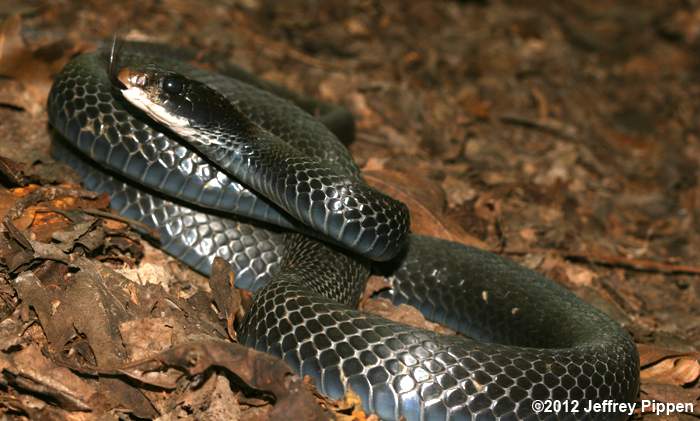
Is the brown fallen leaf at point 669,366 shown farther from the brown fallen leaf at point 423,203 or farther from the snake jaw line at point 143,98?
the snake jaw line at point 143,98

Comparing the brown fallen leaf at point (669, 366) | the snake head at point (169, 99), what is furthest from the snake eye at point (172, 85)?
the brown fallen leaf at point (669, 366)

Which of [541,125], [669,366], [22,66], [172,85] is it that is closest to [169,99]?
[172,85]

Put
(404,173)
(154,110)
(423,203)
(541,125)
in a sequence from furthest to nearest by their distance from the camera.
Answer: (541,125) → (404,173) → (423,203) → (154,110)

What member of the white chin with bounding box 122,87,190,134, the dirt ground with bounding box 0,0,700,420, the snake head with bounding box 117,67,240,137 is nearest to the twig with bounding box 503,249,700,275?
the dirt ground with bounding box 0,0,700,420

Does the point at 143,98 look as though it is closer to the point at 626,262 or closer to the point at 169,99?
the point at 169,99

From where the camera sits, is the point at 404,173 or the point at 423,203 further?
the point at 404,173

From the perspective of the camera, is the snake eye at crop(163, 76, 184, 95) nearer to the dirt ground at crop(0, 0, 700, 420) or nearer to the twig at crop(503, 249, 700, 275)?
the dirt ground at crop(0, 0, 700, 420)

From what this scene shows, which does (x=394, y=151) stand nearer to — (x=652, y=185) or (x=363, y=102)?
(x=363, y=102)
